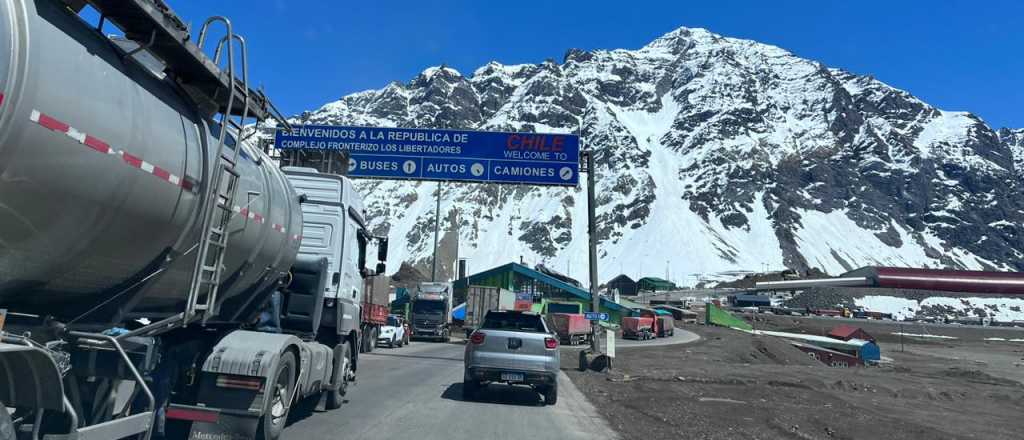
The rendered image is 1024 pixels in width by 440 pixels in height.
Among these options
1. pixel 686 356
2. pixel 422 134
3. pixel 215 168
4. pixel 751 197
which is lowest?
pixel 686 356

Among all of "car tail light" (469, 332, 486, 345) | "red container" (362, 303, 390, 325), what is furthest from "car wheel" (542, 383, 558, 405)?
"red container" (362, 303, 390, 325)

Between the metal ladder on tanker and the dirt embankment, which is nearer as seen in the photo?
the metal ladder on tanker

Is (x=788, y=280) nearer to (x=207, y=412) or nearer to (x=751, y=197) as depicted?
(x=751, y=197)

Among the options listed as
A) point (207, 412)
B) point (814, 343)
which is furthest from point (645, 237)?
point (207, 412)

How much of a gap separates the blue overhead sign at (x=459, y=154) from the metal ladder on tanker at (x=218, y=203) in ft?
52.7

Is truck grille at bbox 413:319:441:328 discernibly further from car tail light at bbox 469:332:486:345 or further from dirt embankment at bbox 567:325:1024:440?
car tail light at bbox 469:332:486:345

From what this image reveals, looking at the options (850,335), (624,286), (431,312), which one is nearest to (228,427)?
(431,312)

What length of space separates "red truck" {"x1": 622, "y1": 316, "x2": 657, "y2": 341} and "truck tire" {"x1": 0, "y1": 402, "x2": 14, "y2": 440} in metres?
44.7

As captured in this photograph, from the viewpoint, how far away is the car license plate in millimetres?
11453

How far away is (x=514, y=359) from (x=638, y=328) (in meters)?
36.2

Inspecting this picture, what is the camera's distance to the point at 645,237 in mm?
171500

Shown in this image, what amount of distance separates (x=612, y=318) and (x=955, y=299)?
2563 inches

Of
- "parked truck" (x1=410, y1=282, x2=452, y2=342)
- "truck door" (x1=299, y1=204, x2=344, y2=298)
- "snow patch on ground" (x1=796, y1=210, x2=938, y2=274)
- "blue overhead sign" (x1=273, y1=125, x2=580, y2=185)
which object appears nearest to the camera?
"truck door" (x1=299, y1=204, x2=344, y2=298)

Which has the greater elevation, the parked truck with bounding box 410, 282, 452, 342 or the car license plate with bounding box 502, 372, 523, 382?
the parked truck with bounding box 410, 282, 452, 342
